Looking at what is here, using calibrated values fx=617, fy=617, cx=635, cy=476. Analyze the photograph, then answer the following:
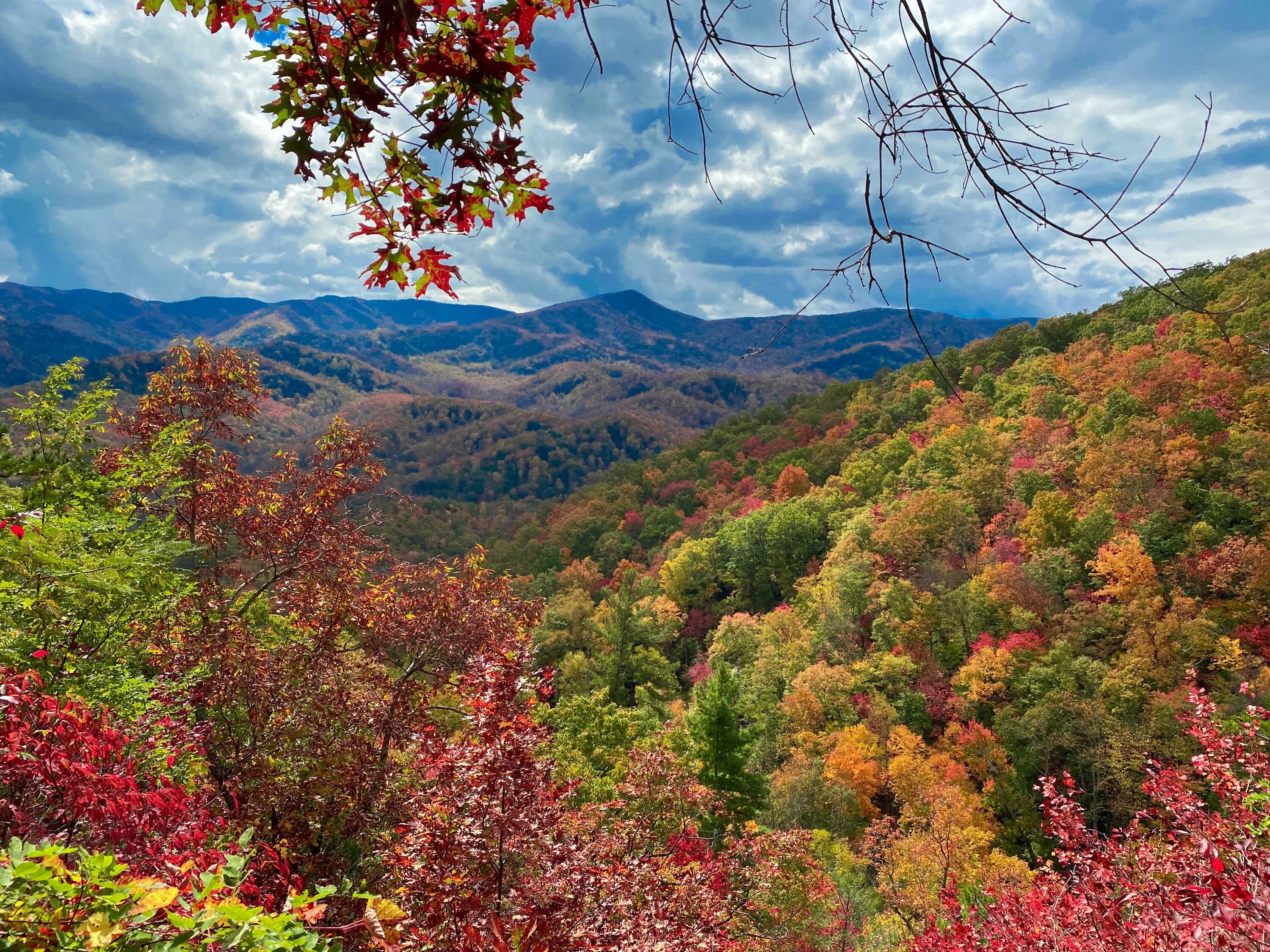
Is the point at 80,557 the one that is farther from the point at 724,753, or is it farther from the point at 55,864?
the point at 724,753

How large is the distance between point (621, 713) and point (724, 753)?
304 centimetres

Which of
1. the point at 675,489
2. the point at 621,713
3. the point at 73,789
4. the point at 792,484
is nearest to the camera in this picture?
the point at 73,789

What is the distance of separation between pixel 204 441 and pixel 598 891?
7.02 m

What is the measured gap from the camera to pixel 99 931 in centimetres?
153

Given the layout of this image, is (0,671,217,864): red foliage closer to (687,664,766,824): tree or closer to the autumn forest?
the autumn forest

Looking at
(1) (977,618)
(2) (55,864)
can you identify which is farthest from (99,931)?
(1) (977,618)

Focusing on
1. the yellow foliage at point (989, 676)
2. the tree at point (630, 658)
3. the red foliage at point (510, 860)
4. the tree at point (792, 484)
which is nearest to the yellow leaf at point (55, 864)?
the red foliage at point (510, 860)

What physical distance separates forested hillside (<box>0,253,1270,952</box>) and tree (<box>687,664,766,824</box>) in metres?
0.11

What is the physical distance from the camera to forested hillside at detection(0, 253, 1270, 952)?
3697 mm

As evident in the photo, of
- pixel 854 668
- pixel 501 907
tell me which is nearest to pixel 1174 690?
pixel 854 668

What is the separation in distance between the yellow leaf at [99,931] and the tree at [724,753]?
16.5m

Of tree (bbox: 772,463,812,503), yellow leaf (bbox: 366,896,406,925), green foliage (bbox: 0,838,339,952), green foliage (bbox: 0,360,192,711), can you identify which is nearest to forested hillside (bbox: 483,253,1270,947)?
tree (bbox: 772,463,812,503)

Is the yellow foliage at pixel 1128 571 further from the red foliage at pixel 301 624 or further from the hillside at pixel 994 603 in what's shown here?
the red foliage at pixel 301 624

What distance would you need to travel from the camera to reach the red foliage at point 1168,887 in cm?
425
